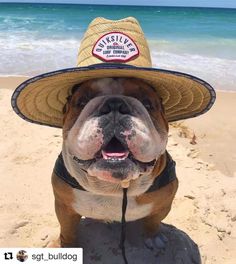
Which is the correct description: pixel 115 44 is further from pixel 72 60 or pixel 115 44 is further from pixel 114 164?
pixel 72 60

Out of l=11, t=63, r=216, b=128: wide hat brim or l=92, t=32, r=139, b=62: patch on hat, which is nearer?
l=11, t=63, r=216, b=128: wide hat brim

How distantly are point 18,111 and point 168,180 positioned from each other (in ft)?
2.36

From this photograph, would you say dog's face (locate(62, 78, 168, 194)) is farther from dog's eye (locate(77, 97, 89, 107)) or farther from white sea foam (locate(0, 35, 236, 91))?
white sea foam (locate(0, 35, 236, 91))

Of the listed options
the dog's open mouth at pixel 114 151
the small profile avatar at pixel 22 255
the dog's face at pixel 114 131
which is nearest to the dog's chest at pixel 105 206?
the dog's face at pixel 114 131

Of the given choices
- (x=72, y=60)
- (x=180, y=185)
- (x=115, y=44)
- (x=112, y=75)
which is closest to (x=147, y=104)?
(x=112, y=75)

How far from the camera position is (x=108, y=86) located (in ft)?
5.71

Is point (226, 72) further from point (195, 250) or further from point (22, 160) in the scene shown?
point (195, 250)

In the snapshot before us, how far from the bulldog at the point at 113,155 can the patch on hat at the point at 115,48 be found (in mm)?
129

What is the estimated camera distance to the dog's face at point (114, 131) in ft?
5.16

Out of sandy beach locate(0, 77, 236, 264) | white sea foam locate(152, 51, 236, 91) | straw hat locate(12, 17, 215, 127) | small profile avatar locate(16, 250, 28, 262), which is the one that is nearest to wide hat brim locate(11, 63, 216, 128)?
straw hat locate(12, 17, 215, 127)

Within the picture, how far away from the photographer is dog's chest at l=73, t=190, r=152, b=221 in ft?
6.48

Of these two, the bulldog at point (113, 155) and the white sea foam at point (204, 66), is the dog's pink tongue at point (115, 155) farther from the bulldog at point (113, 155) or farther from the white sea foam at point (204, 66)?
Result: the white sea foam at point (204, 66)

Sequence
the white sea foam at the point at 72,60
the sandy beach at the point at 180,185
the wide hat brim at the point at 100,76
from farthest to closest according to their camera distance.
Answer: the white sea foam at the point at 72,60
the sandy beach at the point at 180,185
the wide hat brim at the point at 100,76

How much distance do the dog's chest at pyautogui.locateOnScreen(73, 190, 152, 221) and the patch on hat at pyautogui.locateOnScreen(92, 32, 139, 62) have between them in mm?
564
